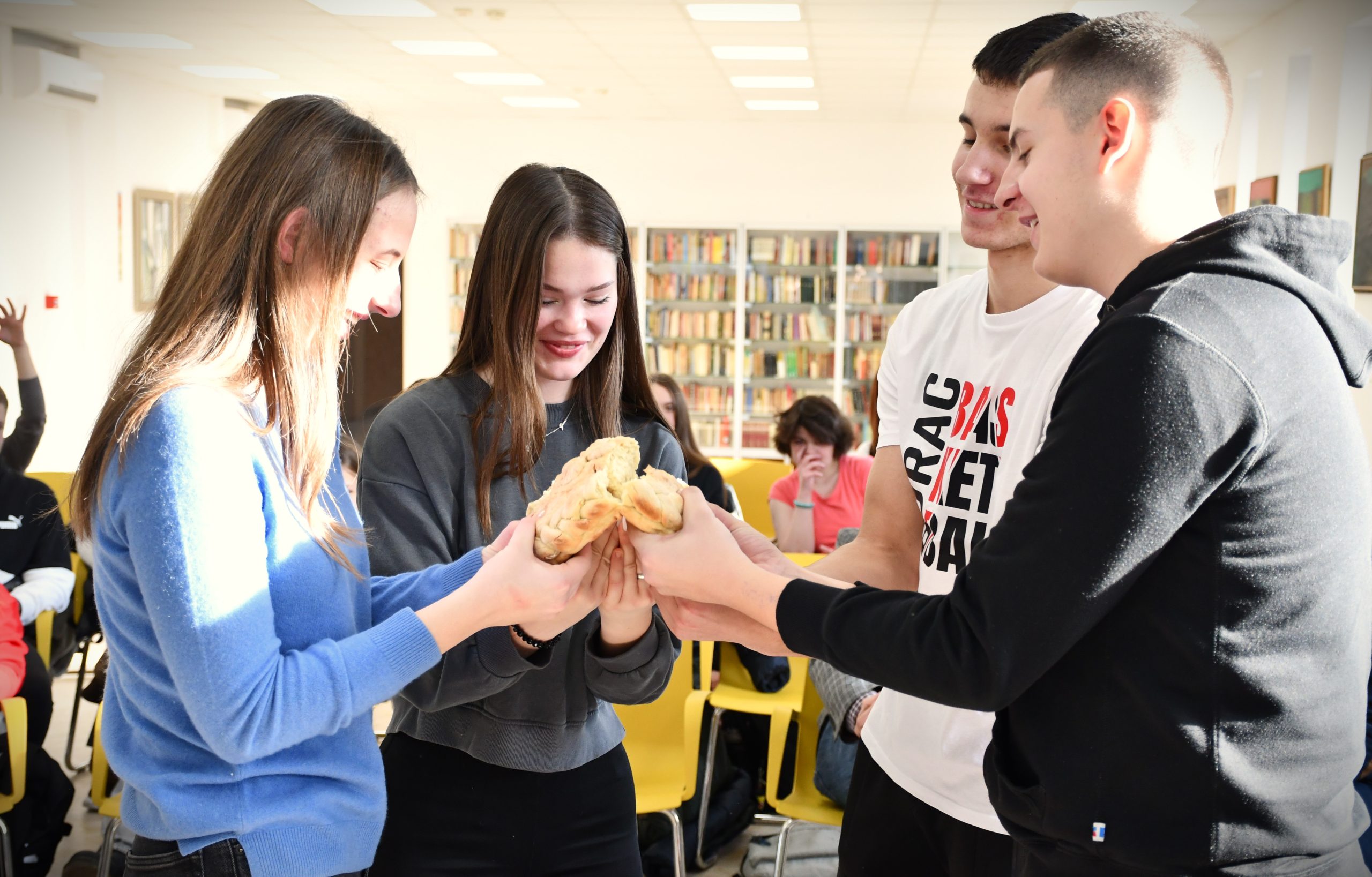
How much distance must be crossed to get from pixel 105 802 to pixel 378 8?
18.0 ft

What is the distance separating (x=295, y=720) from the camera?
1.15 metres

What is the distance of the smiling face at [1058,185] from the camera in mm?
1152

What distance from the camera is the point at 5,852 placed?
3010 mm

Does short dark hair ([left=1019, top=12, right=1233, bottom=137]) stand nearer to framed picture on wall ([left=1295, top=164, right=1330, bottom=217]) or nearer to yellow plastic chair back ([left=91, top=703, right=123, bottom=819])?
yellow plastic chair back ([left=91, top=703, right=123, bottom=819])

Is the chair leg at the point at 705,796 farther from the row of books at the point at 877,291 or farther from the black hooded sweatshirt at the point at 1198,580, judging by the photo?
the row of books at the point at 877,291

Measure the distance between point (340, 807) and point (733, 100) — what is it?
9.09 meters

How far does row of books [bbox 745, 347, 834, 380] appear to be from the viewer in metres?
10.3

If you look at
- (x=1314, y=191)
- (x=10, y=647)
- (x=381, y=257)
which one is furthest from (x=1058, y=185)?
(x=1314, y=191)

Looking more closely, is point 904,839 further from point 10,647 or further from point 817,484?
point 817,484

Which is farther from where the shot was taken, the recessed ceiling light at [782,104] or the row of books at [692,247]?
the row of books at [692,247]

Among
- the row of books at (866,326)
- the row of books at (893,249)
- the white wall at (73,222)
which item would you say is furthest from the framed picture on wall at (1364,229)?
the white wall at (73,222)

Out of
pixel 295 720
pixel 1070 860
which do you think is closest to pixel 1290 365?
pixel 1070 860

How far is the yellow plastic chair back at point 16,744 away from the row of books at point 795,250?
8.21 meters

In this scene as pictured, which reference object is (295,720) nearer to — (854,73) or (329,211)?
(329,211)
